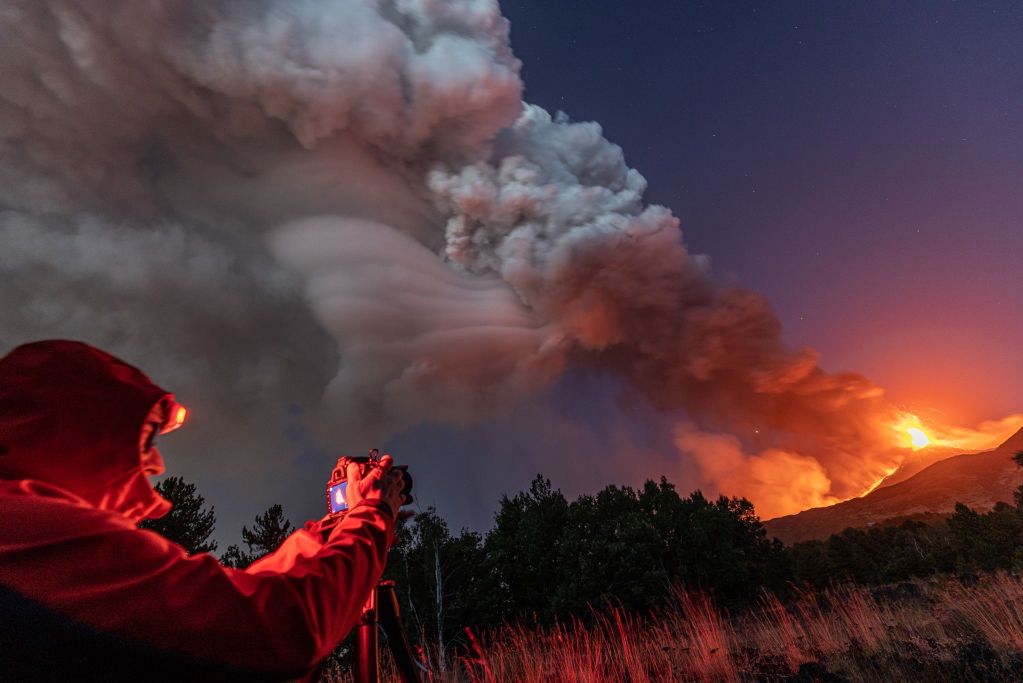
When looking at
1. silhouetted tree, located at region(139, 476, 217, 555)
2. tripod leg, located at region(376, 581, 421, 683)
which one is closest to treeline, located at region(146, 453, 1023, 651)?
silhouetted tree, located at region(139, 476, 217, 555)

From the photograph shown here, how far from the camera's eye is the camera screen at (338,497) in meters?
1.83

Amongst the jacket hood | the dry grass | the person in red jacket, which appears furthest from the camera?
the dry grass

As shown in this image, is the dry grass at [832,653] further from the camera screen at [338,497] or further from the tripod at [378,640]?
the camera screen at [338,497]

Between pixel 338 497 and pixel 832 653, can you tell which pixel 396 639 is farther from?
pixel 832 653

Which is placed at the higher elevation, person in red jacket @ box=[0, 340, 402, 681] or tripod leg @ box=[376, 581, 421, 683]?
person in red jacket @ box=[0, 340, 402, 681]

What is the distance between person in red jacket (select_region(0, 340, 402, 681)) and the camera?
783 mm

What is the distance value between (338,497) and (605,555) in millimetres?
A: 33151

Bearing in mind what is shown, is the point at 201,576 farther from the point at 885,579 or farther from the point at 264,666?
the point at 885,579

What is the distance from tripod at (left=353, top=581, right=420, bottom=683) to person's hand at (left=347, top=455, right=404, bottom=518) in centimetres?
46

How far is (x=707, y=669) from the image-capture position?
20.7ft

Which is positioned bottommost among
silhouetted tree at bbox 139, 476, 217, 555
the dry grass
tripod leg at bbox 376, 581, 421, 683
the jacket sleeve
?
the dry grass

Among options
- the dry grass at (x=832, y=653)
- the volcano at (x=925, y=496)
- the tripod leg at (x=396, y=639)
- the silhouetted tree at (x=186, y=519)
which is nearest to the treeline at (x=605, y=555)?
the silhouetted tree at (x=186, y=519)

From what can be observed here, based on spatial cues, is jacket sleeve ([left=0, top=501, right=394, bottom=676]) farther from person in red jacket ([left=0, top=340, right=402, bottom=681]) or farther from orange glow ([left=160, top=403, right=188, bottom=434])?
orange glow ([left=160, top=403, right=188, bottom=434])

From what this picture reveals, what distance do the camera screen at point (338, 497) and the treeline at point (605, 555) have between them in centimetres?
2539
